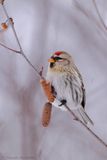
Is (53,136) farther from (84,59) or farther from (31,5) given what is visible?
(31,5)

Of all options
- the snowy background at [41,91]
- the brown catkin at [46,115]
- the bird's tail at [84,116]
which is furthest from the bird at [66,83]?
the brown catkin at [46,115]

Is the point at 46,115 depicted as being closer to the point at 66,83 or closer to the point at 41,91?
the point at 66,83

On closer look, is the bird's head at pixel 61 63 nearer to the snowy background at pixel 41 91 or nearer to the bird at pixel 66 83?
the bird at pixel 66 83

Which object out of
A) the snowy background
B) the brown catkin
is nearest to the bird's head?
the snowy background

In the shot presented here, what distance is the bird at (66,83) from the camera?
7.50ft

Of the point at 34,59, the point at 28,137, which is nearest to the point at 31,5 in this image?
the point at 34,59

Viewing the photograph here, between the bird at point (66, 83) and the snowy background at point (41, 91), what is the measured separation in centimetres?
12

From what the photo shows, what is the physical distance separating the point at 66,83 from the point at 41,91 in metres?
0.46

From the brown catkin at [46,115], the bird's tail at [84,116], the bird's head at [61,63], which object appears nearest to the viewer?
the brown catkin at [46,115]

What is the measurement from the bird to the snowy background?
120 millimetres

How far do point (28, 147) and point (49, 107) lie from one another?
0.65 feet

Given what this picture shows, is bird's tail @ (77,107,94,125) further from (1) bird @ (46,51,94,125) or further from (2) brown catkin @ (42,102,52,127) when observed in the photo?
(2) brown catkin @ (42,102,52,127)

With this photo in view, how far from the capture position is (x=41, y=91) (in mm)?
2797

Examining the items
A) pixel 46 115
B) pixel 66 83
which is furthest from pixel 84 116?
pixel 46 115
